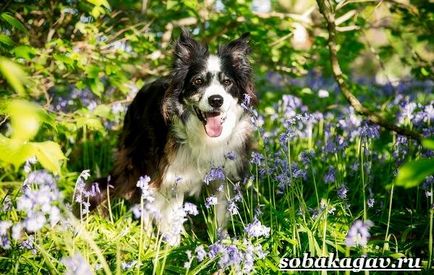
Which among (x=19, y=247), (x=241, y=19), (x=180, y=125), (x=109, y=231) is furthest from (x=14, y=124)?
(x=241, y=19)

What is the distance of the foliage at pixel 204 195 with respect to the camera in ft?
6.88

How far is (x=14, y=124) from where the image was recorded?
4.23 ft

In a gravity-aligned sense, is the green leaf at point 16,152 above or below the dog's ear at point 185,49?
above

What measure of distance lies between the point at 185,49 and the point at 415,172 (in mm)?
2723

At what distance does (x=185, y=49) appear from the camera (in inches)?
150

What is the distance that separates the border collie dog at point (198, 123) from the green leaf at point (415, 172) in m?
2.15

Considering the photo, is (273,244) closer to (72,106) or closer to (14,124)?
(14,124)

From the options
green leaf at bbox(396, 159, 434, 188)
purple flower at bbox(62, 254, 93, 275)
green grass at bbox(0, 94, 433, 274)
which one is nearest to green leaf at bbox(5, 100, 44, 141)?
purple flower at bbox(62, 254, 93, 275)

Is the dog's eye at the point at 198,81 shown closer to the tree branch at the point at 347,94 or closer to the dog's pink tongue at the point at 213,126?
the dog's pink tongue at the point at 213,126

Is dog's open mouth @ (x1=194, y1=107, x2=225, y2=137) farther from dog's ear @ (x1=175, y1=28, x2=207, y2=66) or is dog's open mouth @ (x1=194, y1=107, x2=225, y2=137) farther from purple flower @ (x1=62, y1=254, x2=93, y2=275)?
purple flower @ (x1=62, y1=254, x2=93, y2=275)

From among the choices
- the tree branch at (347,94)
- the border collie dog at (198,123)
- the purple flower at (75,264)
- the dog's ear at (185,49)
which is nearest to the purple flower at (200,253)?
Result: the purple flower at (75,264)

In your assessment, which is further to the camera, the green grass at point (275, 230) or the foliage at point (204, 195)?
the green grass at point (275, 230)

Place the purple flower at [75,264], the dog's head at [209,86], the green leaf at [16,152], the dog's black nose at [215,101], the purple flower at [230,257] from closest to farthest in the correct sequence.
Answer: the green leaf at [16,152] → the purple flower at [75,264] → the purple flower at [230,257] → the dog's black nose at [215,101] → the dog's head at [209,86]

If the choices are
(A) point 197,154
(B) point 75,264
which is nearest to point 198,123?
(A) point 197,154
